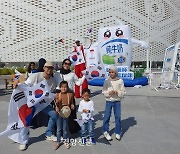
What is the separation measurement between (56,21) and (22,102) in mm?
37640

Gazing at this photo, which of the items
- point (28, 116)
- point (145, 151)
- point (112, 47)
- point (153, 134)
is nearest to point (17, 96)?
point (28, 116)

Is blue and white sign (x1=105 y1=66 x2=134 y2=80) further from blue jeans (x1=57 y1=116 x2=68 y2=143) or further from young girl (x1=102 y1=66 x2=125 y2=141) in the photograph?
blue jeans (x1=57 y1=116 x2=68 y2=143)

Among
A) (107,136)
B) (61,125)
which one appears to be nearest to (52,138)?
(61,125)

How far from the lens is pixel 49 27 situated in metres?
40.1

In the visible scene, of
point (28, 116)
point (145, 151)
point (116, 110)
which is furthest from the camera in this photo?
point (116, 110)

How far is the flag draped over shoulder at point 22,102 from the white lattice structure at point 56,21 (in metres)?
36.7

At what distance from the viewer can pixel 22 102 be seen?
4121 millimetres

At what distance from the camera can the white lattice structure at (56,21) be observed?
130ft

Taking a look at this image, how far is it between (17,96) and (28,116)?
16.1 inches

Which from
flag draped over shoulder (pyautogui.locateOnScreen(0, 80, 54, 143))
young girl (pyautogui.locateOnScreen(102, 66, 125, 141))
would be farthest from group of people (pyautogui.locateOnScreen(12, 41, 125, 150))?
flag draped over shoulder (pyautogui.locateOnScreen(0, 80, 54, 143))

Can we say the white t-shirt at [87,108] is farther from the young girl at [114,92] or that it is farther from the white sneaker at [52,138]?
the white sneaker at [52,138]

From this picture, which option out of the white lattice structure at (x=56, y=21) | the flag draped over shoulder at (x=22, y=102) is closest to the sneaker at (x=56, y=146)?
the flag draped over shoulder at (x=22, y=102)

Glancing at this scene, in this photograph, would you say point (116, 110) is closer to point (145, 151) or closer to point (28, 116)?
point (145, 151)

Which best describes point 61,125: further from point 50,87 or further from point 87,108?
point 50,87
